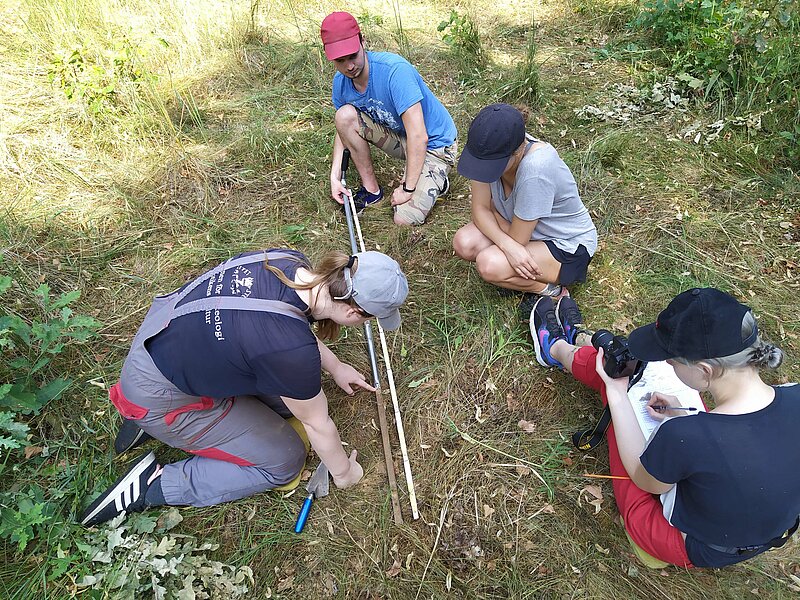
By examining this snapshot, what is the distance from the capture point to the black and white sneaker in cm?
238

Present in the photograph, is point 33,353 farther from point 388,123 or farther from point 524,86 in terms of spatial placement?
point 524,86

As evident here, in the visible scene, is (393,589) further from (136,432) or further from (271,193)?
(271,193)

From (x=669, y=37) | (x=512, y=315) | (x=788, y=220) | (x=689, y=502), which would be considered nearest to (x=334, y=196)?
(x=512, y=315)

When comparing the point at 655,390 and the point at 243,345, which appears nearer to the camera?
the point at 243,345

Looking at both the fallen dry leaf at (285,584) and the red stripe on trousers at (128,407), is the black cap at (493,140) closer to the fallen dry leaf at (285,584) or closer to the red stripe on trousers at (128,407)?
the red stripe on trousers at (128,407)

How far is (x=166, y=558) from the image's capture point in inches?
89.4

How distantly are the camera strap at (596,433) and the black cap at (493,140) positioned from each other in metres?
1.26

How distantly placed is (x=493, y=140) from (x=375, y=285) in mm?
1112

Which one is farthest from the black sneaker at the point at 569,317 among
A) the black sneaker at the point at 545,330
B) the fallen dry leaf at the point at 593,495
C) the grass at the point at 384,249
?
the fallen dry leaf at the point at 593,495

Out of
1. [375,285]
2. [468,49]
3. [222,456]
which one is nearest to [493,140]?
[375,285]

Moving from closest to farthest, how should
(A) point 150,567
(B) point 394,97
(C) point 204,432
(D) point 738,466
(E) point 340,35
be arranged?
1. (D) point 738,466
2. (A) point 150,567
3. (C) point 204,432
4. (E) point 340,35
5. (B) point 394,97

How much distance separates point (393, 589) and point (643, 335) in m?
1.63

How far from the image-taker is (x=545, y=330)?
9.70 feet

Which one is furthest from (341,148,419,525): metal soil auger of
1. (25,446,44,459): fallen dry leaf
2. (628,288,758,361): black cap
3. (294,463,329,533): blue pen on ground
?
(25,446,44,459): fallen dry leaf
